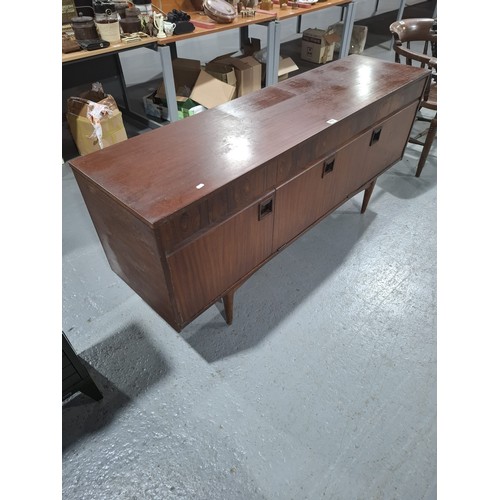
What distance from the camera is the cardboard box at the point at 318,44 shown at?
4176 mm

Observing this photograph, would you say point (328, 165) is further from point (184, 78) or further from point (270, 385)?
point (184, 78)

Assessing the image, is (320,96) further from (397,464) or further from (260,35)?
(260,35)

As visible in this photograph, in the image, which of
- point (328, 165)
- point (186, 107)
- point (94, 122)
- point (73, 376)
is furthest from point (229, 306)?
point (186, 107)

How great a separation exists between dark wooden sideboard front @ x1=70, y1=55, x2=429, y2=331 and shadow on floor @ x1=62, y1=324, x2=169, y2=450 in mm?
290

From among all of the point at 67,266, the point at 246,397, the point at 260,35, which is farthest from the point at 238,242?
the point at 260,35

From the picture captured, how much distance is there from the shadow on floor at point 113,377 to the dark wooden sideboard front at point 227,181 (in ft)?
0.95

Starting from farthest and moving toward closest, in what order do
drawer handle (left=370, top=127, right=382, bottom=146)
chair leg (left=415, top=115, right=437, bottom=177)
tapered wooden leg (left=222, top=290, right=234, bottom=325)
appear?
1. chair leg (left=415, top=115, right=437, bottom=177)
2. drawer handle (left=370, top=127, right=382, bottom=146)
3. tapered wooden leg (left=222, top=290, right=234, bottom=325)

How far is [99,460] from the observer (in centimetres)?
119

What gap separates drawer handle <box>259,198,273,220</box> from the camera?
124cm

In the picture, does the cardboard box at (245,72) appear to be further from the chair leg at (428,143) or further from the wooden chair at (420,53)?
the chair leg at (428,143)

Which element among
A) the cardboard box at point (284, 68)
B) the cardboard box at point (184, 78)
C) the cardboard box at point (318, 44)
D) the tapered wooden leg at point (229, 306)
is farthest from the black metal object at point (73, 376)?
the cardboard box at point (318, 44)

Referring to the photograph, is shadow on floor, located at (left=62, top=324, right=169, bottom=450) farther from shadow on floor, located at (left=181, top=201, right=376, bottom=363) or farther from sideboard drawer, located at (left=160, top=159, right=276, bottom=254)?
sideboard drawer, located at (left=160, top=159, right=276, bottom=254)

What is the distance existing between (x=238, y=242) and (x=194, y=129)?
0.48 meters

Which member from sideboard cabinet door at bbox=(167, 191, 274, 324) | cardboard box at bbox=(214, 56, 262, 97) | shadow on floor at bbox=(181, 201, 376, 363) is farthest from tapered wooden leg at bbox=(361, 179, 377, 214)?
cardboard box at bbox=(214, 56, 262, 97)
